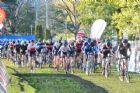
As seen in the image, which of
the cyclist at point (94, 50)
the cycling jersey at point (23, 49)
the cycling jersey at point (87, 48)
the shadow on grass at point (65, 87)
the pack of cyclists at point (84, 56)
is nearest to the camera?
the shadow on grass at point (65, 87)

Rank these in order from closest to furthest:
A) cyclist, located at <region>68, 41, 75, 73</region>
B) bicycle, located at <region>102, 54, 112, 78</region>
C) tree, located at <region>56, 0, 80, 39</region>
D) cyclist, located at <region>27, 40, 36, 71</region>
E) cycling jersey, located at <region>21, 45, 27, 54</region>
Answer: bicycle, located at <region>102, 54, 112, 78</region> → cyclist, located at <region>68, 41, 75, 73</region> → cyclist, located at <region>27, 40, 36, 71</region> → cycling jersey, located at <region>21, 45, 27, 54</region> → tree, located at <region>56, 0, 80, 39</region>

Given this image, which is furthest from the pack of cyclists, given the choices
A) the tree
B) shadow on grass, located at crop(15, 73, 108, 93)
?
the tree

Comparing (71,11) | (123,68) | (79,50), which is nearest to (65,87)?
(123,68)

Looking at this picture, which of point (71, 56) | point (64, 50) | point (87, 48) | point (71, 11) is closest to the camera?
point (87, 48)

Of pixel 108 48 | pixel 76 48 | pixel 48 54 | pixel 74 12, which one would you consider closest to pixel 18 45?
pixel 48 54

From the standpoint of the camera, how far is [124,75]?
889 inches

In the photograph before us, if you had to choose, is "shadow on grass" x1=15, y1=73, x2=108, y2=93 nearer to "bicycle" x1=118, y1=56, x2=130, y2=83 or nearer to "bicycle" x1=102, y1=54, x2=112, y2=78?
"bicycle" x1=118, y1=56, x2=130, y2=83

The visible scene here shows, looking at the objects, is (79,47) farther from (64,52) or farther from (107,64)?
(107,64)

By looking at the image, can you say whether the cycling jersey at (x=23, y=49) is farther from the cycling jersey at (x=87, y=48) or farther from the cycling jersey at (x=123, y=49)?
the cycling jersey at (x=123, y=49)

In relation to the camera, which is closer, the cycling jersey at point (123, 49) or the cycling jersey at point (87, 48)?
the cycling jersey at point (123, 49)

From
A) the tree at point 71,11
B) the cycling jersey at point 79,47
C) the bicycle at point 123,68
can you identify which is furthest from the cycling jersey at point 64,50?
the tree at point 71,11

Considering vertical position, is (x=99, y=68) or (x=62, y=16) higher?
(x=62, y=16)

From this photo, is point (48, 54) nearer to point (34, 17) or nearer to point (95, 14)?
point (95, 14)

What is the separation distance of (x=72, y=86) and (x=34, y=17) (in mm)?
71455
